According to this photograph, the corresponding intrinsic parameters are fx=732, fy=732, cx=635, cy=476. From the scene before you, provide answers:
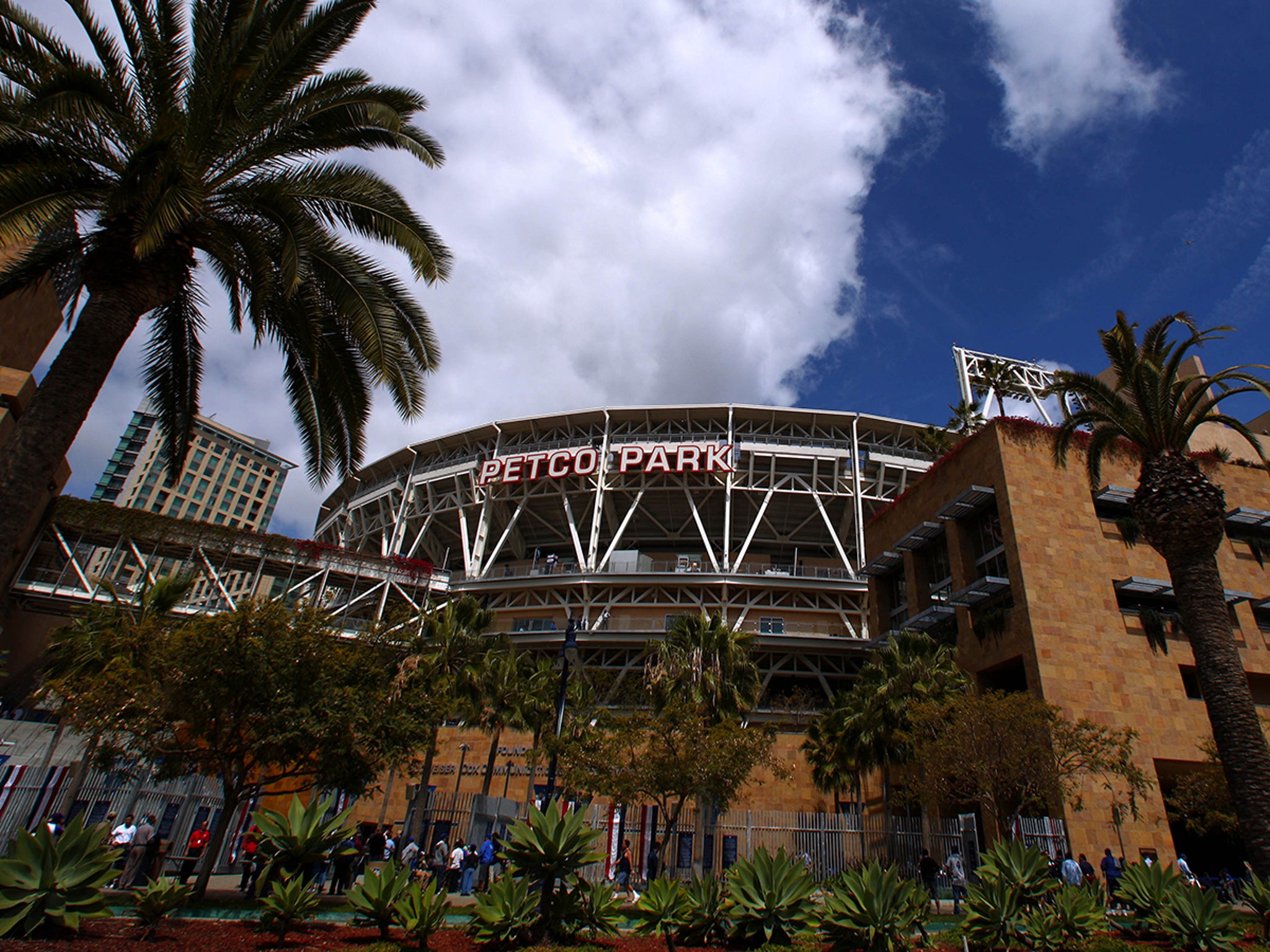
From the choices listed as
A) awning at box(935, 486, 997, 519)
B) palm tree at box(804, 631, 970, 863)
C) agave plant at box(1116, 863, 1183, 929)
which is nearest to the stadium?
palm tree at box(804, 631, 970, 863)

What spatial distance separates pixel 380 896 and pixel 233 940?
6.54 ft

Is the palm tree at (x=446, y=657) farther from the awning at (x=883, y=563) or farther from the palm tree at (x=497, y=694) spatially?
the awning at (x=883, y=563)

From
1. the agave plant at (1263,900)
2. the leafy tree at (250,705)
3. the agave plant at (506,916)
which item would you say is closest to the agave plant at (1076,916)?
the agave plant at (1263,900)

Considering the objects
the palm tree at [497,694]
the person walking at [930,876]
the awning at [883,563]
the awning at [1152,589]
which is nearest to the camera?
the person walking at [930,876]

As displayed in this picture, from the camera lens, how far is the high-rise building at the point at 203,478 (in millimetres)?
115188

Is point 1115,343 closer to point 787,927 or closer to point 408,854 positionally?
point 787,927

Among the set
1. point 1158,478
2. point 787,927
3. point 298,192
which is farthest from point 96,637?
point 1158,478

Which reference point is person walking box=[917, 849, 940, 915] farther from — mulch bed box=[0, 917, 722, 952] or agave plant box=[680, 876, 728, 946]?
mulch bed box=[0, 917, 722, 952]

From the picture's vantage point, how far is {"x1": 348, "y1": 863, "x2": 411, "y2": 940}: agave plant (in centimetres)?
954

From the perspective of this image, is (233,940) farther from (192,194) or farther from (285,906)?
(192,194)

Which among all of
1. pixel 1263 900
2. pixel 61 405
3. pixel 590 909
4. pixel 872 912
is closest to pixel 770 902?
pixel 872 912

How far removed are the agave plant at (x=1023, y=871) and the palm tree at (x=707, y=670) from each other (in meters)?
13.5

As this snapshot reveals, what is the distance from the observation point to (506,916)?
29.8 feet

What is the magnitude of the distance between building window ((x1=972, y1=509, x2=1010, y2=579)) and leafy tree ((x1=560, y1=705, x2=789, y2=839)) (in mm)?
14507
